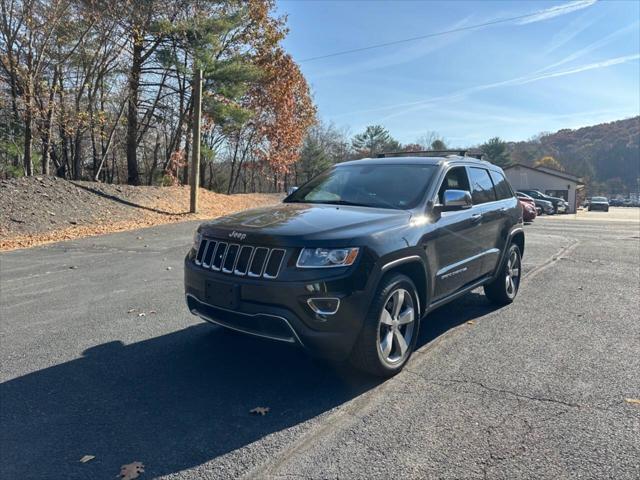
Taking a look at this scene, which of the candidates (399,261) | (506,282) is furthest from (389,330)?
(506,282)

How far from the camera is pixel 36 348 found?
427 centimetres

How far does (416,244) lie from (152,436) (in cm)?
241

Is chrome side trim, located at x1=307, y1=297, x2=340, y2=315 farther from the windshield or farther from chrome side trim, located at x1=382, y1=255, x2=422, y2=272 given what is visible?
the windshield

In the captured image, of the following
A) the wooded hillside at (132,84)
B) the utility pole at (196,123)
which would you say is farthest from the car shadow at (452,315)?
the wooded hillside at (132,84)

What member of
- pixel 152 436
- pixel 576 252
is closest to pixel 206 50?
pixel 576 252

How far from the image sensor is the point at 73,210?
13.9 meters

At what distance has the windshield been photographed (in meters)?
4.27

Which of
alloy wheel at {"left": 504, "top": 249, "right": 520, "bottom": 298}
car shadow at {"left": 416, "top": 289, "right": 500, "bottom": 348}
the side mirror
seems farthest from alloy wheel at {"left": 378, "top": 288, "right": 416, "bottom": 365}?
alloy wheel at {"left": 504, "top": 249, "right": 520, "bottom": 298}

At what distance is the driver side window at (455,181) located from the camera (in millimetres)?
4467

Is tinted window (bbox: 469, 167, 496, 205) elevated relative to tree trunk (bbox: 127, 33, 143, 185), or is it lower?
lower

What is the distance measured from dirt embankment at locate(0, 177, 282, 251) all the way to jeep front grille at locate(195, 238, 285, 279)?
8938 millimetres

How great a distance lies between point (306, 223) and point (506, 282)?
346cm

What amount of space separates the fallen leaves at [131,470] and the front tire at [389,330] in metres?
1.59

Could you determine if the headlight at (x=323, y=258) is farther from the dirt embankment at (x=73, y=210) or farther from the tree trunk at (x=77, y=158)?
the tree trunk at (x=77, y=158)
